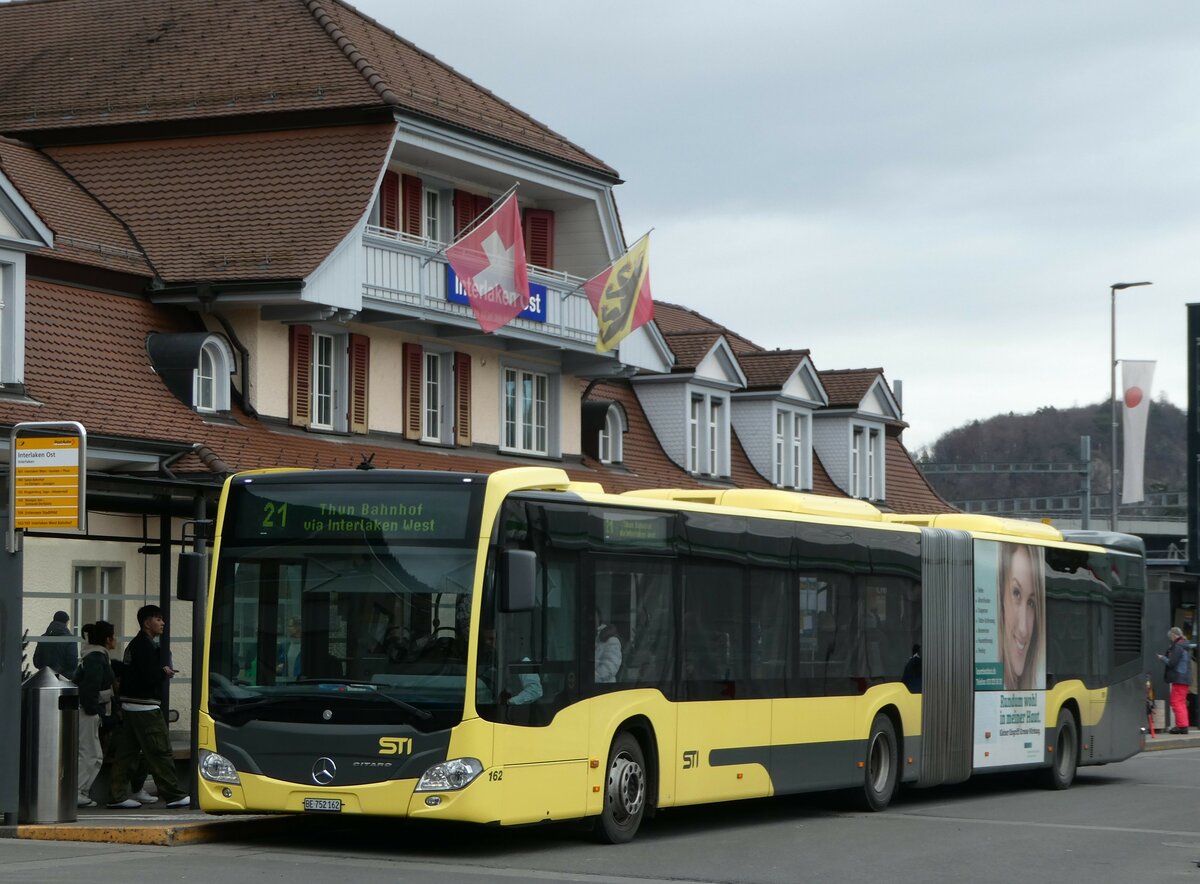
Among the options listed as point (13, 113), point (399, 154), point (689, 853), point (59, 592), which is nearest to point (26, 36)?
point (13, 113)

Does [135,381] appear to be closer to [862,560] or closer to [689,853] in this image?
[862,560]

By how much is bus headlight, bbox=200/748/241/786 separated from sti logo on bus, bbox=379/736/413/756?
1.19 metres

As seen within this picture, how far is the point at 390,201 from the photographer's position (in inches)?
1272

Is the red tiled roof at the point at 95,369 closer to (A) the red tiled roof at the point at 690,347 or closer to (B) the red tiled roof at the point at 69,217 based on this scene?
(B) the red tiled roof at the point at 69,217

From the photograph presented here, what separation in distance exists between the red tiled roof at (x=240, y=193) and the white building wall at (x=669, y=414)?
13.4m

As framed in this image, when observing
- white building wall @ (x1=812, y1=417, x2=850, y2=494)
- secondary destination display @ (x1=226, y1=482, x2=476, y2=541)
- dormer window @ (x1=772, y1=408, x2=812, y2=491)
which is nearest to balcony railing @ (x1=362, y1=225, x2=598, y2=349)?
dormer window @ (x1=772, y1=408, x2=812, y2=491)

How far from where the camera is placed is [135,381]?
88.2 feet

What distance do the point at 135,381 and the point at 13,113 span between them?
905 cm

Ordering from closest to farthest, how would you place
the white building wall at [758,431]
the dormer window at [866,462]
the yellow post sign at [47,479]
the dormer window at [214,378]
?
the yellow post sign at [47,479] < the dormer window at [214,378] < the white building wall at [758,431] < the dormer window at [866,462]

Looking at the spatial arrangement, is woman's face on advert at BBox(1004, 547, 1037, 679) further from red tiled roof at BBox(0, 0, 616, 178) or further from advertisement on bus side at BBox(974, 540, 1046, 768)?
red tiled roof at BBox(0, 0, 616, 178)

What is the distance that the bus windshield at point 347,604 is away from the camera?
14.9 meters

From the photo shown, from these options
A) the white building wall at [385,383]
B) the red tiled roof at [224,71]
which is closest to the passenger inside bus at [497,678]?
the red tiled roof at [224,71]

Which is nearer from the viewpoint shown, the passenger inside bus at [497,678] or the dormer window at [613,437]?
the passenger inside bus at [497,678]

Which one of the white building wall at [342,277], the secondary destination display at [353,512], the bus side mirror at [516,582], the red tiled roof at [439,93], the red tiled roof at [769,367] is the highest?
the red tiled roof at [439,93]
